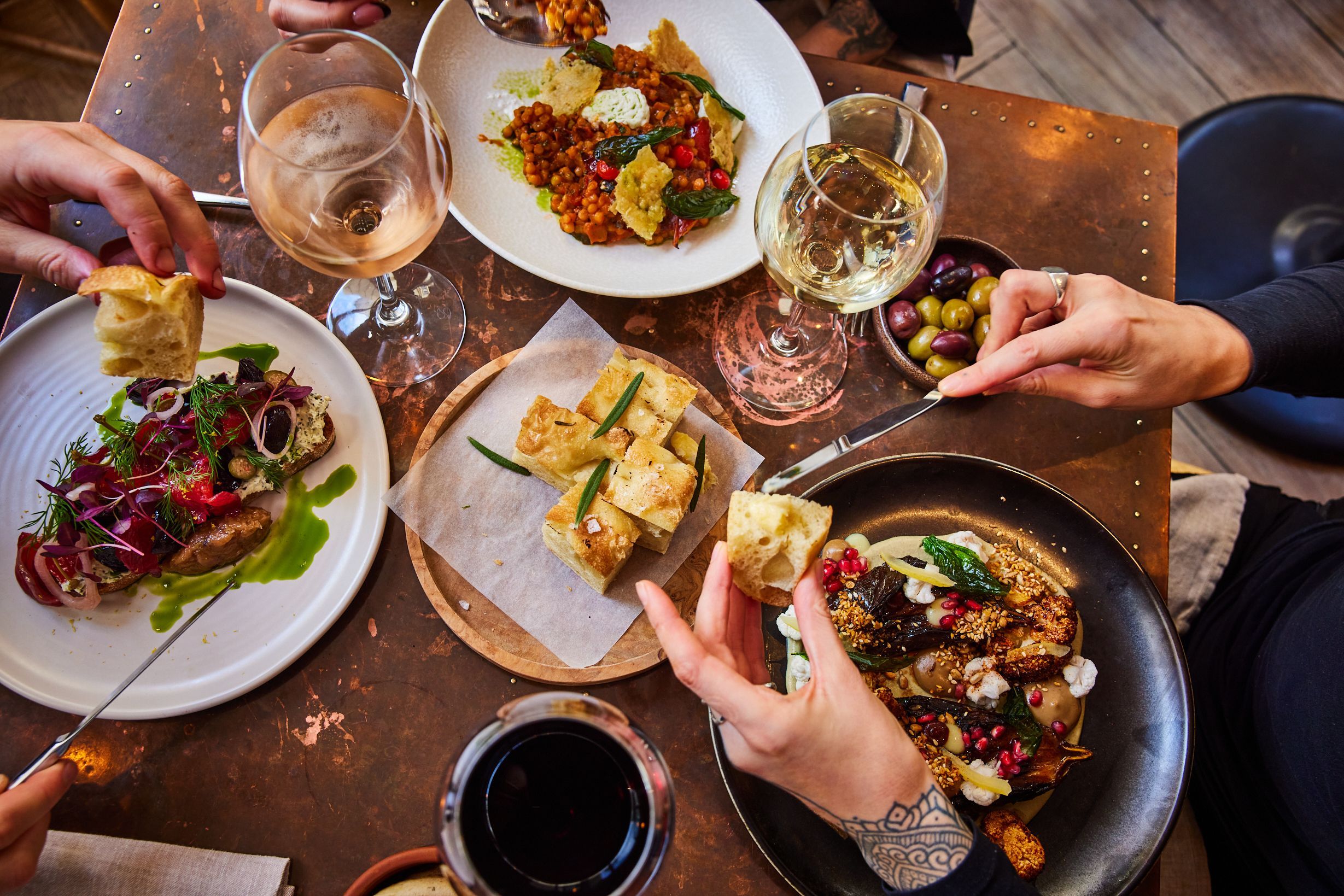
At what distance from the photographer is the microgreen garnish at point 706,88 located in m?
2.08

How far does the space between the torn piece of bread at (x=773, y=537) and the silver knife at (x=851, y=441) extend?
0.74ft

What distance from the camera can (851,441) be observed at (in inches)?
76.7

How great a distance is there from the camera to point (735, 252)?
2004 mm

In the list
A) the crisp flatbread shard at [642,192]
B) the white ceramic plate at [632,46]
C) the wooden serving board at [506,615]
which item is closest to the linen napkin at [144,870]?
the wooden serving board at [506,615]

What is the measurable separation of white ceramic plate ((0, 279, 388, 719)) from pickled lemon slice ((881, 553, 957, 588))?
3.98 ft

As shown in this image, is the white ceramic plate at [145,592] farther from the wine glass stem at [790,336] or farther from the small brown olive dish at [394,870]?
the wine glass stem at [790,336]

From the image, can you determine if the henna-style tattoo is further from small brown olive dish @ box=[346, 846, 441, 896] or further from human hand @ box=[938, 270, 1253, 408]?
small brown olive dish @ box=[346, 846, 441, 896]

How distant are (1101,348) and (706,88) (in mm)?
1178

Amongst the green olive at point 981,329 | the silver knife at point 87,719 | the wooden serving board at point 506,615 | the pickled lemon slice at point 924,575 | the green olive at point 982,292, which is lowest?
the silver knife at point 87,719

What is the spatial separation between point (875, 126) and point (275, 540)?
164cm

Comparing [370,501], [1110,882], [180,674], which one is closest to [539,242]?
[370,501]

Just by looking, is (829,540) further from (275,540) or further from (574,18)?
(574,18)

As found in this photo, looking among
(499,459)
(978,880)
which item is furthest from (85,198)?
(978,880)

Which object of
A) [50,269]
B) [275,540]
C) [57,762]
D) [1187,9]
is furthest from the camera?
[1187,9]
